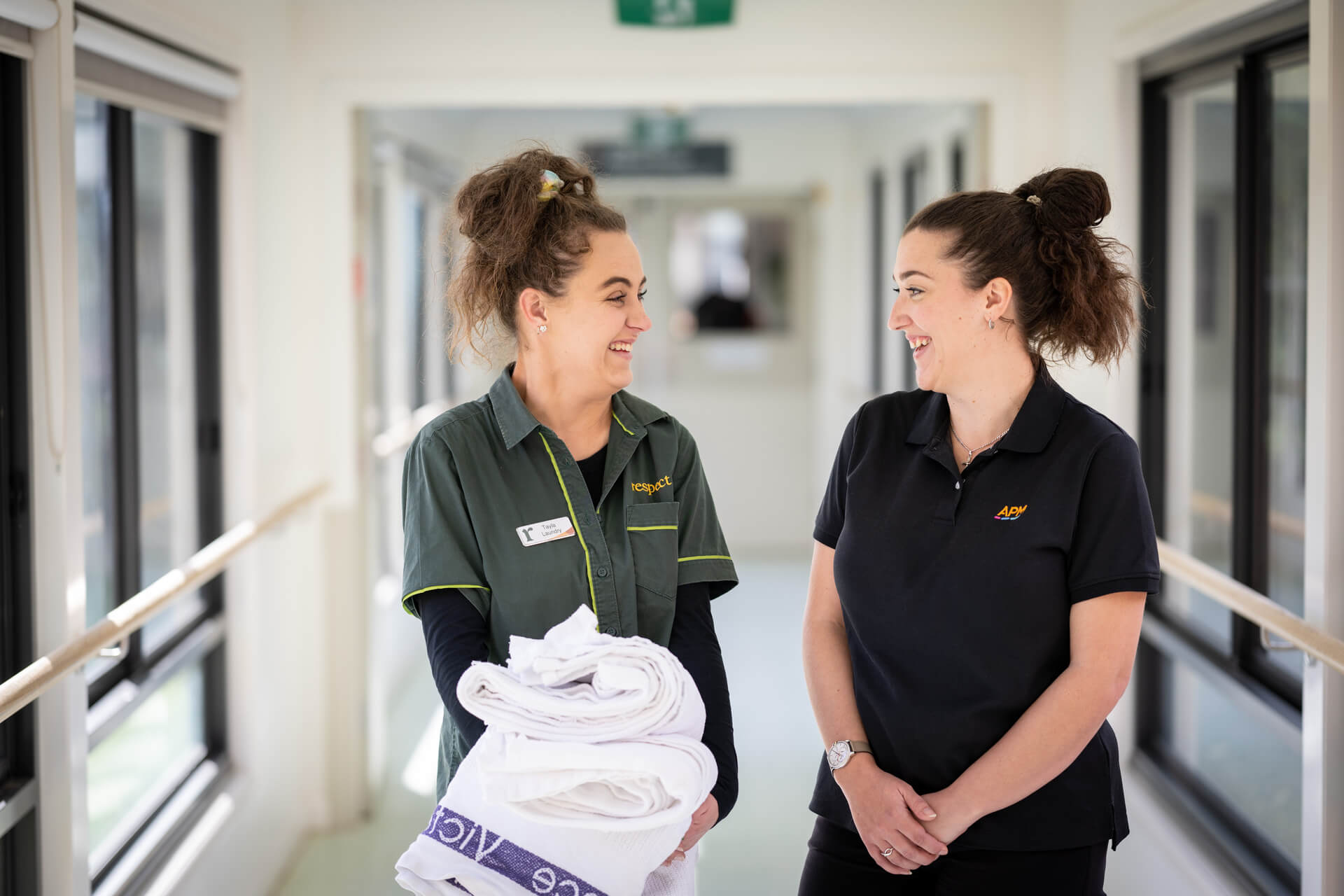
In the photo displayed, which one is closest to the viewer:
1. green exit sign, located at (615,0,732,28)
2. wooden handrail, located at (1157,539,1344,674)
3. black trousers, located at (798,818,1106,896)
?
black trousers, located at (798,818,1106,896)

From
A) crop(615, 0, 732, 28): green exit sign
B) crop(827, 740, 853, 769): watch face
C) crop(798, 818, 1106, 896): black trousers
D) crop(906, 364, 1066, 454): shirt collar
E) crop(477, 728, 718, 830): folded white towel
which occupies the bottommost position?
crop(798, 818, 1106, 896): black trousers

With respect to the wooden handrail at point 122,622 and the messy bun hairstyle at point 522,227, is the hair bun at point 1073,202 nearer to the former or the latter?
the messy bun hairstyle at point 522,227

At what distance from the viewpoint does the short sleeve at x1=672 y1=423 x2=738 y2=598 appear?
171 cm

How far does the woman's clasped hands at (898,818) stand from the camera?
1608 millimetres

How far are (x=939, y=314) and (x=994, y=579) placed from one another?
0.37 m

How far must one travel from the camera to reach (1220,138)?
10.2 feet

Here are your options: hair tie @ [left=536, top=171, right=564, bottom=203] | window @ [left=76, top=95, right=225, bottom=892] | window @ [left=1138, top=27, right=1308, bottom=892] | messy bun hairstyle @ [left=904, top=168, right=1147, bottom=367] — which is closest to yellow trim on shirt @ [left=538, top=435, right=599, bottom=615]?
hair tie @ [left=536, top=171, right=564, bottom=203]

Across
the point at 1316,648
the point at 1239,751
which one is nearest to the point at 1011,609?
the point at 1316,648

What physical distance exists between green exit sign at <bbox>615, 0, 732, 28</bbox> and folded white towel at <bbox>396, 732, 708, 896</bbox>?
2533mm

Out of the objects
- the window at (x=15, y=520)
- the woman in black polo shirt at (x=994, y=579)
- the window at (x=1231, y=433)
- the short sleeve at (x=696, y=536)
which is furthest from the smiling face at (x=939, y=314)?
the window at (x=15, y=520)

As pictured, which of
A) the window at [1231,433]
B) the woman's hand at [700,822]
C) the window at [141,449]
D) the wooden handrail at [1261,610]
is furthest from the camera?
the window at [141,449]

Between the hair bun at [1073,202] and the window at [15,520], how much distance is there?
5.97 ft

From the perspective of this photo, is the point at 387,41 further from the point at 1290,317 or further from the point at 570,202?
the point at 1290,317

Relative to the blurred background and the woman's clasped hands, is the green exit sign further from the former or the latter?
the woman's clasped hands
